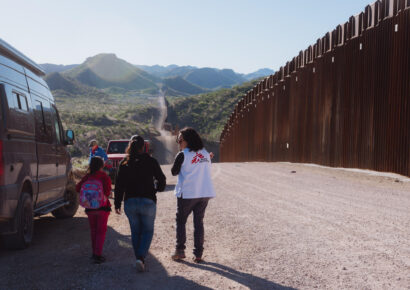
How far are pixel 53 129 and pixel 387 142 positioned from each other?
36.7 feet

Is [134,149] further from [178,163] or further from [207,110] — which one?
[207,110]

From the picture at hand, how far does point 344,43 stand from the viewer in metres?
19.4

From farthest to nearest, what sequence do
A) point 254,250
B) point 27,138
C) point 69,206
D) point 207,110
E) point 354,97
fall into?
1. point 207,110
2. point 354,97
3. point 69,206
4. point 27,138
5. point 254,250

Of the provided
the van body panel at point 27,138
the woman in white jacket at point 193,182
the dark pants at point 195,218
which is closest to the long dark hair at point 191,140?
the woman in white jacket at point 193,182

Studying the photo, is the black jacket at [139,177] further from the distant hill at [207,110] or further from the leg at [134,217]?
the distant hill at [207,110]

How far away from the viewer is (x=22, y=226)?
7035 millimetres

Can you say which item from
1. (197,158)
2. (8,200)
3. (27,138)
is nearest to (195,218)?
(197,158)

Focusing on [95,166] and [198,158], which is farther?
[95,166]

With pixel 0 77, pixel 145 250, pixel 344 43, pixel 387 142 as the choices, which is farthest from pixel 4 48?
pixel 344 43

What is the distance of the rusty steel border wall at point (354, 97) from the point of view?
50.1 feet

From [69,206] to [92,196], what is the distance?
14.8 feet

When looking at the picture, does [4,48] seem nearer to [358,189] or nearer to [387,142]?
[358,189]

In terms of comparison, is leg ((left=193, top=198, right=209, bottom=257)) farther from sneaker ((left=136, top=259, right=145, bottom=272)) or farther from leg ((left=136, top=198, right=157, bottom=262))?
sneaker ((left=136, top=259, right=145, bottom=272))

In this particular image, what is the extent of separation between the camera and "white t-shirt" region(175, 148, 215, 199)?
6391 millimetres
